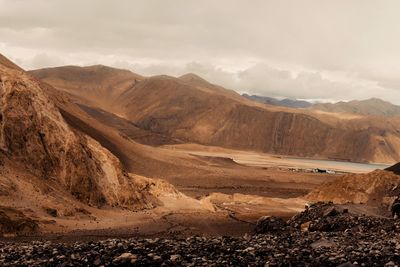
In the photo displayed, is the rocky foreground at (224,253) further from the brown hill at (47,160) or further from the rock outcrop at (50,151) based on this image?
the rock outcrop at (50,151)

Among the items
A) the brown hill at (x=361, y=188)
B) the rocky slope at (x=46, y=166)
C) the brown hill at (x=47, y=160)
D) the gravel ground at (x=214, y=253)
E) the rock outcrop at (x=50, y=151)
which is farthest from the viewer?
the brown hill at (x=361, y=188)

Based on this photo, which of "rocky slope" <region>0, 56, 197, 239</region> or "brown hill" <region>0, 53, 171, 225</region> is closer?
"rocky slope" <region>0, 56, 197, 239</region>

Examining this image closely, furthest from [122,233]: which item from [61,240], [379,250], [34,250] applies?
[379,250]

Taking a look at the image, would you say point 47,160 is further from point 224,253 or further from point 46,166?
point 224,253

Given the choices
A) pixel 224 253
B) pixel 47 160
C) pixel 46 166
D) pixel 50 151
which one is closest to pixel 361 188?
pixel 50 151

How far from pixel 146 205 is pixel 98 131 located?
34986 millimetres

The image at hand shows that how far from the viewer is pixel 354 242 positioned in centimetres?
1548

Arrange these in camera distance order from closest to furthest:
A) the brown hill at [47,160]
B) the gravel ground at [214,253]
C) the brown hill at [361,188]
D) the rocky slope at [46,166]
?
the gravel ground at [214,253] → the rocky slope at [46,166] → the brown hill at [47,160] → the brown hill at [361,188]

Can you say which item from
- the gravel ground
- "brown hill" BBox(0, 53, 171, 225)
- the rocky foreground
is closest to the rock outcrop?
"brown hill" BBox(0, 53, 171, 225)

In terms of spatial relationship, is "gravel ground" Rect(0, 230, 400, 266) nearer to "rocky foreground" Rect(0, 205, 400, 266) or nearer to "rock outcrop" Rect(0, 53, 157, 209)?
"rocky foreground" Rect(0, 205, 400, 266)

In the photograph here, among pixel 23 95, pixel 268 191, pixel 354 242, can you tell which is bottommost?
pixel 268 191

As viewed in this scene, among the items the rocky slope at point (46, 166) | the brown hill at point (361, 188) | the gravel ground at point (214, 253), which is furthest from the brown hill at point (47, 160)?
the brown hill at point (361, 188)

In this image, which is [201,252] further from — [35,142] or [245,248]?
[35,142]

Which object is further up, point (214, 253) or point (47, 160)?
point (47, 160)
